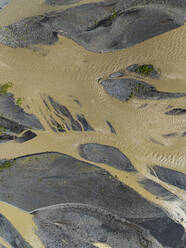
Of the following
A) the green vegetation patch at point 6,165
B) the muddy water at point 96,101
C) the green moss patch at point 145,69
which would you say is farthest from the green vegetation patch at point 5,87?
the green moss patch at point 145,69

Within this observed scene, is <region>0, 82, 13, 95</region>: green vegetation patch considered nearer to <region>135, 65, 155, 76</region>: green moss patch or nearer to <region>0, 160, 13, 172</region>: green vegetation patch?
<region>0, 160, 13, 172</region>: green vegetation patch

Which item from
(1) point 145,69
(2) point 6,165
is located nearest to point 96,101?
(1) point 145,69

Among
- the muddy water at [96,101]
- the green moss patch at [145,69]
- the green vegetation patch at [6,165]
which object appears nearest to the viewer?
the green moss patch at [145,69]

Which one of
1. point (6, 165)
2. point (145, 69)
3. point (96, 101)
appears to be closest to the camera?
point (145, 69)

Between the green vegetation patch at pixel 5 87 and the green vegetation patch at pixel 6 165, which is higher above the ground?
the green vegetation patch at pixel 5 87

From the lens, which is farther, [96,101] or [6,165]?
[6,165]

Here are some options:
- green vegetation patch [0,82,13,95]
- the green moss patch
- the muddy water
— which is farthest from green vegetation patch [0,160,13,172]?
the green moss patch

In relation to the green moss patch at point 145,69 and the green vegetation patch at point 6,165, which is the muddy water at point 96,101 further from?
the green vegetation patch at point 6,165

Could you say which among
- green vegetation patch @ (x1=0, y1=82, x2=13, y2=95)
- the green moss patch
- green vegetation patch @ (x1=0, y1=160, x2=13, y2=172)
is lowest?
green vegetation patch @ (x1=0, y1=160, x2=13, y2=172)

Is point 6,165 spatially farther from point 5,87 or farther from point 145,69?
point 145,69

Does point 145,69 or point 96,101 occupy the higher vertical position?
point 145,69

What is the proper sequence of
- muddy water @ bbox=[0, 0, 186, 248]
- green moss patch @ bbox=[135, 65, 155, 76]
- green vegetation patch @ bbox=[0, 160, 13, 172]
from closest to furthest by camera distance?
green moss patch @ bbox=[135, 65, 155, 76] < muddy water @ bbox=[0, 0, 186, 248] < green vegetation patch @ bbox=[0, 160, 13, 172]

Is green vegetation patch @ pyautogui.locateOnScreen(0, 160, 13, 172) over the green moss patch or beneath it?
beneath

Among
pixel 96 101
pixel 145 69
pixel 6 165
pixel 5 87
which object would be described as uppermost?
pixel 5 87
